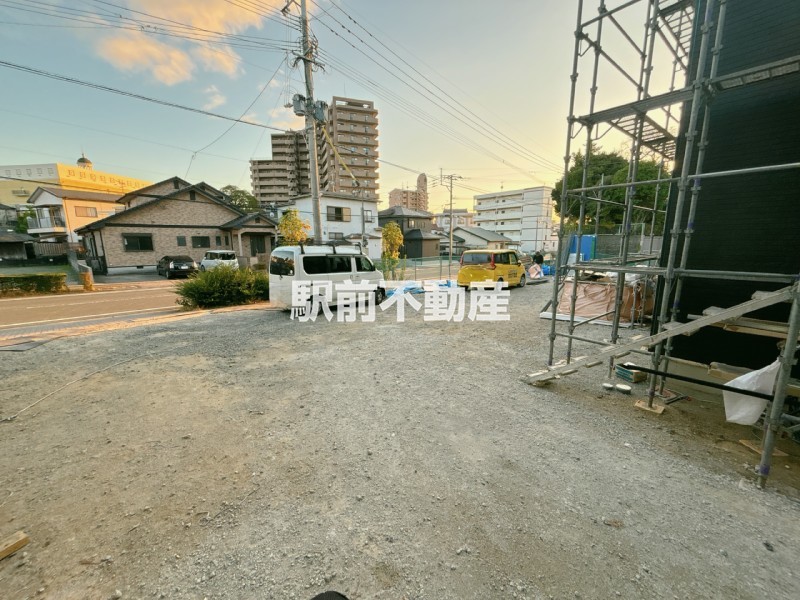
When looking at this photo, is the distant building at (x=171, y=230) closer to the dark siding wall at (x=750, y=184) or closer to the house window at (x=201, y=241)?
the house window at (x=201, y=241)

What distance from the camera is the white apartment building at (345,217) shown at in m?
33.1

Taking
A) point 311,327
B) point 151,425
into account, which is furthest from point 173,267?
point 151,425

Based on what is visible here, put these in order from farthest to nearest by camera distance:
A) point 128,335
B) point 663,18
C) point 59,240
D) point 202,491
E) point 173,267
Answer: point 59,240, point 173,267, point 128,335, point 663,18, point 202,491

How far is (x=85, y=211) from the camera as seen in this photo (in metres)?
32.8

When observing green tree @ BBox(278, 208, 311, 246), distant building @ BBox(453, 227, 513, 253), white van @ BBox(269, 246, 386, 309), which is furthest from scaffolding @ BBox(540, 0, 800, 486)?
distant building @ BBox(453, 227, 513, 253)

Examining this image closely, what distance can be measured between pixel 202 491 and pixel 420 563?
1904 millimetres

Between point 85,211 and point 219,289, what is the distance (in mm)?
35338

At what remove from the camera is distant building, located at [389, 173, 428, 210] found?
4309 inches

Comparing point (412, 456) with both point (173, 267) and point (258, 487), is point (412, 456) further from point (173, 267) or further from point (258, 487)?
point (173, 267)

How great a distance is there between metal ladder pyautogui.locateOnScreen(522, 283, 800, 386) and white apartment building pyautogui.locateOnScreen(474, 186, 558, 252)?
54488 millimetres

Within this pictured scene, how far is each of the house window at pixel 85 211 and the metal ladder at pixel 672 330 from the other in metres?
45.7

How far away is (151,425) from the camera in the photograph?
3.64 meters

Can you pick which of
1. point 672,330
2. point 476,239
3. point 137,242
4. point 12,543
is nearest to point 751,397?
point 672,330

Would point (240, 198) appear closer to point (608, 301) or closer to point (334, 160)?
point (334, 160)
